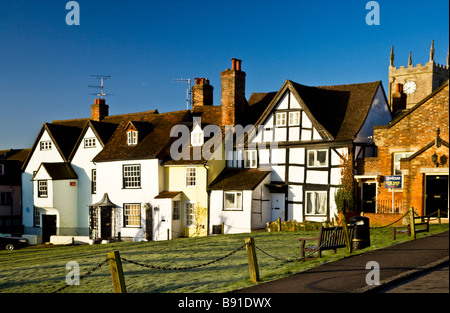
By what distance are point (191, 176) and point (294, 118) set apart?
8.10 meters

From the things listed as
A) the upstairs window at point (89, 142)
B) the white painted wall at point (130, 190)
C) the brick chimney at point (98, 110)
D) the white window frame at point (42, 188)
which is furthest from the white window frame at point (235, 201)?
the brick chimney at point (98, 110)

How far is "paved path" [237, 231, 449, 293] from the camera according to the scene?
11.7 m

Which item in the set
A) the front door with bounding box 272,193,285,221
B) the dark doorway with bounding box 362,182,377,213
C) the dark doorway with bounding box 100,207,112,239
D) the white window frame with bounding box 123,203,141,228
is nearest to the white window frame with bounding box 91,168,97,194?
the dark doorway with bounding box 100,207,112,239

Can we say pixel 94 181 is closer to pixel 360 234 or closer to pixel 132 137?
pixel 132 137

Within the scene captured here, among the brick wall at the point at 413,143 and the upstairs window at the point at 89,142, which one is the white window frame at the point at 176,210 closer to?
the upstairs window at the point at 89,142

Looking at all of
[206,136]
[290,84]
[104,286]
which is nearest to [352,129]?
[290,84]

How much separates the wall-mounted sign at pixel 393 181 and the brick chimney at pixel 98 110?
26159mm

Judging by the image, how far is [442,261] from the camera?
44.9 feet

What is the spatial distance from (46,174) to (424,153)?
2816 cm

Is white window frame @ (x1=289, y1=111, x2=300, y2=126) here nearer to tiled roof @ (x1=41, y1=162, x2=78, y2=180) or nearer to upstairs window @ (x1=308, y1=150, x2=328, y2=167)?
upstairs window @ (x1=308, y1=150, x2=328, y2=167)

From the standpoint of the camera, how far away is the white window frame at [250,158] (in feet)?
112

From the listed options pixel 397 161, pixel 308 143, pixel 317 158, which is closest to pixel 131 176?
pixel 308 143
